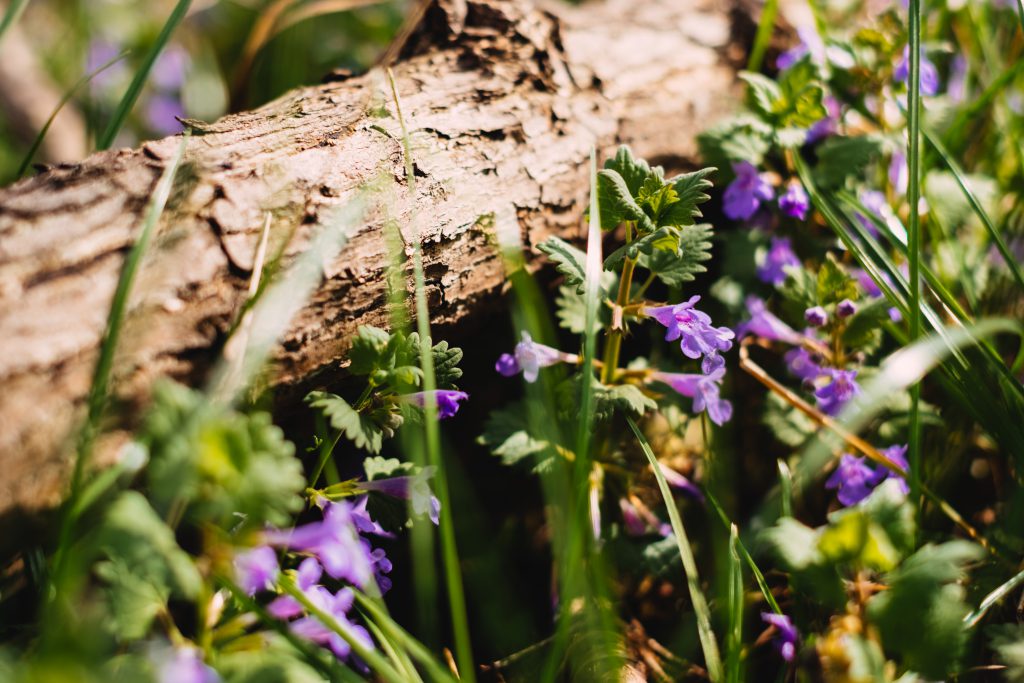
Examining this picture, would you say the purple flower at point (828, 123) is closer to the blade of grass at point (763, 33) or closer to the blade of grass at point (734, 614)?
the blade of grass at point (763, 33)

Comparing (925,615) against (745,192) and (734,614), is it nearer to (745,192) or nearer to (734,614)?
(734,614)

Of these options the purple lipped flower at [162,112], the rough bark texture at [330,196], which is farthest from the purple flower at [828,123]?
the purple lipped flower at [162,112]

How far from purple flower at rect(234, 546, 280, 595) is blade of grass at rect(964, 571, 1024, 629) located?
1197mm

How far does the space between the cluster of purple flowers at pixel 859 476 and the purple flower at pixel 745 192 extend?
671 millimetres

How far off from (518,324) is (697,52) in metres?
1.26

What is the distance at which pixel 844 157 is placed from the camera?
6.80 ft

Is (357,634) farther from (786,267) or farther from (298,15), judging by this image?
(298,15)

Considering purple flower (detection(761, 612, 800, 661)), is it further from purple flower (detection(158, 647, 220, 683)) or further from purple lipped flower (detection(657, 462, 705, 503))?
purple flower (detection(158, 647, 220, 683))

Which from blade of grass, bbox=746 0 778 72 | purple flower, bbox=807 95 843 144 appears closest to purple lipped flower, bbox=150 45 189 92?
blade of grass, bbox=746 0 778 72

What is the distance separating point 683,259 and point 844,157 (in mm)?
729

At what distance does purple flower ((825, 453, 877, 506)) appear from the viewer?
1.72 m

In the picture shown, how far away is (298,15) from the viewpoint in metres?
2.76

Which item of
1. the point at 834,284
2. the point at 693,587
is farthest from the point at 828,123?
the point at 693,587

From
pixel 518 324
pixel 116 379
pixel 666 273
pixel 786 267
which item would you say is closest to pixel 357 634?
pixel 116 379
